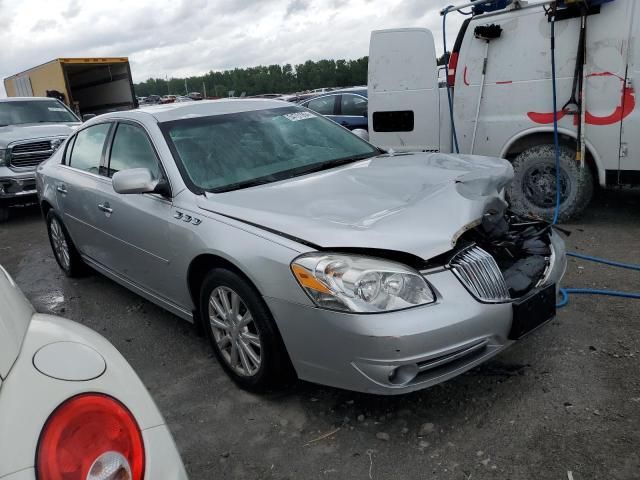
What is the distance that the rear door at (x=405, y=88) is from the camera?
5996mm

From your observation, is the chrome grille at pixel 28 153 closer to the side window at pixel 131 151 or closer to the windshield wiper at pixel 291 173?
→ the side window at pixel 131 151

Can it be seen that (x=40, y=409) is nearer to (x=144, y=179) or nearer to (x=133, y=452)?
(x=133, y=452)

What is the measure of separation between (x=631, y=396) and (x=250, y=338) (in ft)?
6.12

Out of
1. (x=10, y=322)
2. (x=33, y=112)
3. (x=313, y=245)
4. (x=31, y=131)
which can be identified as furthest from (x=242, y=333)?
(x=33, y=112)

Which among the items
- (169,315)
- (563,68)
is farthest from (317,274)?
(563,68)

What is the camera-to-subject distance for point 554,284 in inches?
108

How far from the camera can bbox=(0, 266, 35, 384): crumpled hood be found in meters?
1.13

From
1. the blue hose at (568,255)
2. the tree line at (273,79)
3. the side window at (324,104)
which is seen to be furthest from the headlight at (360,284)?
the tree line at (273,79)

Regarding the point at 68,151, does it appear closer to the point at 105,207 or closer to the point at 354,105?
the point at 105,207

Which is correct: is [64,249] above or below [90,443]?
below

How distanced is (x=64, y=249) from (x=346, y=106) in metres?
6.17

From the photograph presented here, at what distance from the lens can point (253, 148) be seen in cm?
348

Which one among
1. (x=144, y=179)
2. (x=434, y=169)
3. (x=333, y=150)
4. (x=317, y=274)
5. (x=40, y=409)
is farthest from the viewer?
(x=333, y=150)

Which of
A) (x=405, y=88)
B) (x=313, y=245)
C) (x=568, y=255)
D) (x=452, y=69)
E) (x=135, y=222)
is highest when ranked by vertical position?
(x=452, y=69)
